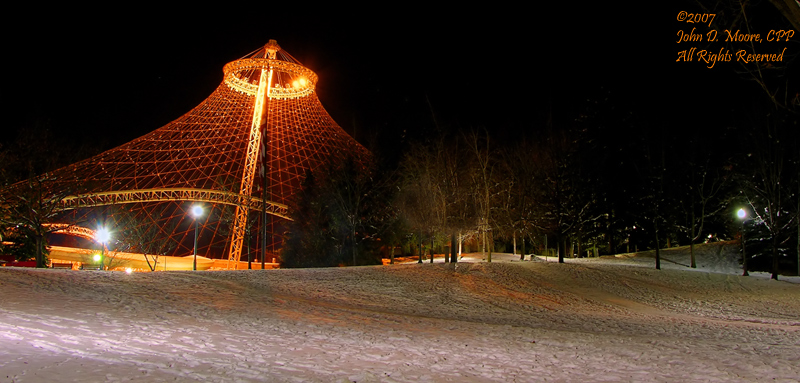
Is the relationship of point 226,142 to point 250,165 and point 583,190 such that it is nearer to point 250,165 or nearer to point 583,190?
point 250,165

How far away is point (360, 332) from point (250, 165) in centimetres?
3039

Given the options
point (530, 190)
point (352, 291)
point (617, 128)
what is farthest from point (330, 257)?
point (617, 128)

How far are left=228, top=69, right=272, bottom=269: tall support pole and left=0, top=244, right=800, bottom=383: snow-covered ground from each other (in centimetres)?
1653

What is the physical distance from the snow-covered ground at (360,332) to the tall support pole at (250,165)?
16529mm

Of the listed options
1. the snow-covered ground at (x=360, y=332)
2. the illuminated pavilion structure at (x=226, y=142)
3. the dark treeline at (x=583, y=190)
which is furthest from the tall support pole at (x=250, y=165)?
the snow-covered ground at (x=360, y=332)

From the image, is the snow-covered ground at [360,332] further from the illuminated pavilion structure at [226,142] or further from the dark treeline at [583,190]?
the illuminated pavilion structure at [226,142]

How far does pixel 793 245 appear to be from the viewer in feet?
91.6

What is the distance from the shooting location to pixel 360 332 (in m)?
9.05

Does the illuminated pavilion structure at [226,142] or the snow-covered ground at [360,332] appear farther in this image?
the illuminated pavilion structure at [226,142]

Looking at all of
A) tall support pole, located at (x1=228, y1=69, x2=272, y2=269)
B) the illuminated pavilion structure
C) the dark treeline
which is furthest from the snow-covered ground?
the illuminated pavilion structure

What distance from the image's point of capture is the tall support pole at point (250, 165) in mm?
33438

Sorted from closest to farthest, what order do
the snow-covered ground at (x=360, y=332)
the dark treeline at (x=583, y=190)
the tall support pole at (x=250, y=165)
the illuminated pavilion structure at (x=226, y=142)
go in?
the snow-covered ground at (x=360, y=332)
the dark treeline at (x=583, y=190)
the tall support pole at (x=250, y=165)
the illuminated pavilion structure at (x=226, y=142)

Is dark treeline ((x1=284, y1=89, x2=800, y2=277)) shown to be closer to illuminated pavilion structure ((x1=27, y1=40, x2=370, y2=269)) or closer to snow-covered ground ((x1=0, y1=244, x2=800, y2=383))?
illuminated pavilion structure ((x1=27, y1=40, x2=370, y2=269))

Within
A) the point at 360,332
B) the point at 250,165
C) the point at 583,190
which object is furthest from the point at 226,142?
the point at 360,332
